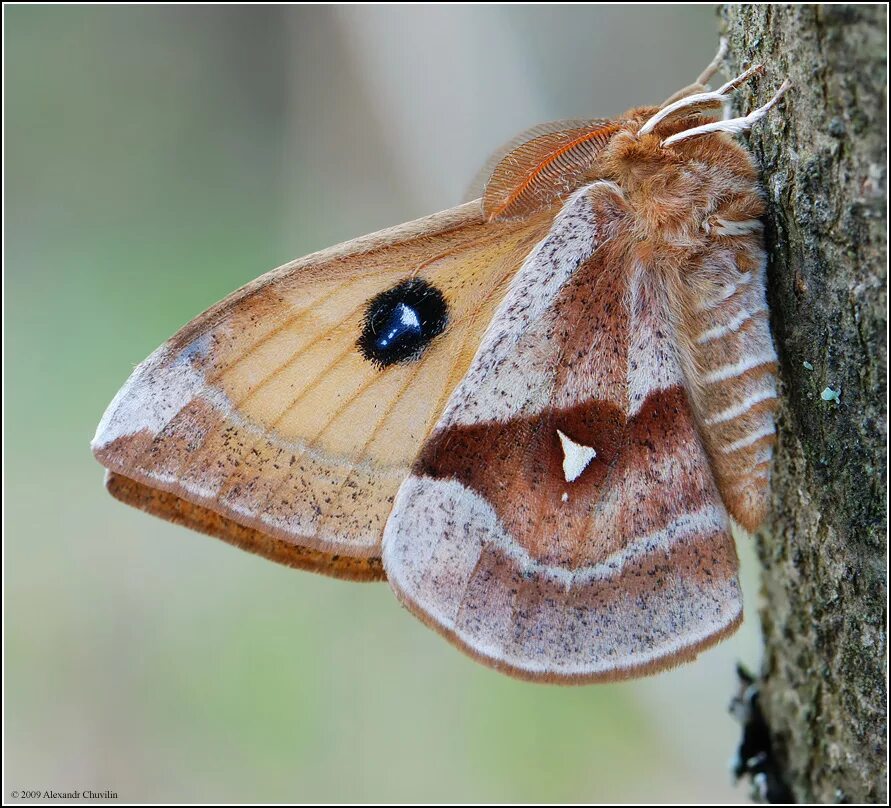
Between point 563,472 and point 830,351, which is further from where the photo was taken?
point 563,472

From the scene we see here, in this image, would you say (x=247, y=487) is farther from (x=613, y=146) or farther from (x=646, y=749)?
(x=646, y=749)

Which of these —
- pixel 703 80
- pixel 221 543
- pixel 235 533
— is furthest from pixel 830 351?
pixel 221 543

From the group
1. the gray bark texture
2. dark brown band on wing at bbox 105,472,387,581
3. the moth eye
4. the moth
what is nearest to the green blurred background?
the gray bark texture

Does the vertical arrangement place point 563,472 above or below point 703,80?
below

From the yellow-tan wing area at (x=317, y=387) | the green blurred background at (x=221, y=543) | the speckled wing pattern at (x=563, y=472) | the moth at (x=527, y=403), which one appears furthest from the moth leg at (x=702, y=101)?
the green blurred background at (x=221, y=543)

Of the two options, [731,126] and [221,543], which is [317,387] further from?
[221,543]

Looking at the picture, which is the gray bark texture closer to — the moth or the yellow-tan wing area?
the moth

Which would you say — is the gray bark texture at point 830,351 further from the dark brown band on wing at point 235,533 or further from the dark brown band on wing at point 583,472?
the dark brown band on wing at point 235,533
